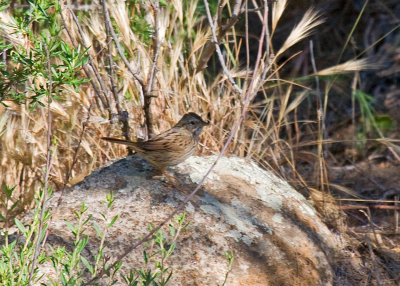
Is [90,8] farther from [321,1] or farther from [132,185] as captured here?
[321,1]

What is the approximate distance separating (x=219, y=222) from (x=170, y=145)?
2.05 ft

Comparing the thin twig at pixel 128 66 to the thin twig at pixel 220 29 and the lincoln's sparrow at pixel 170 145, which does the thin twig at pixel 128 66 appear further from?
the thin twig at pixel 220 29

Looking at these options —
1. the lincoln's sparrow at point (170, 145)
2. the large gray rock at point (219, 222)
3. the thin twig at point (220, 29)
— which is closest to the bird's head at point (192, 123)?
the lincoln's sparrow at point (170, 145)

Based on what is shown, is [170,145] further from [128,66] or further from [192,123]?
[128,66]

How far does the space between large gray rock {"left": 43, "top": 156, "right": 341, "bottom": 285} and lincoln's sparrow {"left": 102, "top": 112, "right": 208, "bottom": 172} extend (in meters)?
0.12

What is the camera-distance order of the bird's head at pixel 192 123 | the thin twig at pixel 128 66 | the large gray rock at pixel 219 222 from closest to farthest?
the large gray rock at pixel 219 222 → the thin twig at pixel 128 66 → the bird's head at pixel 192 123

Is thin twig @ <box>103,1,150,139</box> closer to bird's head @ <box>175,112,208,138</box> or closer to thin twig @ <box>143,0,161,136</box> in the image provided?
thin twig @ <box>143,0,161,136</box>

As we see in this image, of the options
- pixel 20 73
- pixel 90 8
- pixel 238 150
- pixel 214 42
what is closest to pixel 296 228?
pixel 238 150

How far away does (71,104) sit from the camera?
172 inches

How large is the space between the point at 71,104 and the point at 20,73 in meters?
1.23

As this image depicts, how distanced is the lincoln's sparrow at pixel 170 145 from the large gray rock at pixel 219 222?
4.8 inches

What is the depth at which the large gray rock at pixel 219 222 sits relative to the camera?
11.4ft

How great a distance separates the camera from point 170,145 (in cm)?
408

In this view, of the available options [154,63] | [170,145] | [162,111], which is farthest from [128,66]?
[162,111]
